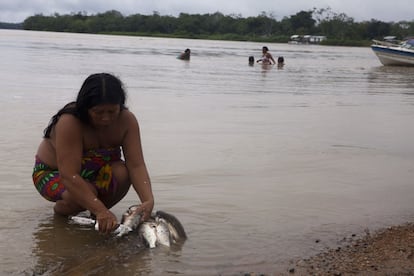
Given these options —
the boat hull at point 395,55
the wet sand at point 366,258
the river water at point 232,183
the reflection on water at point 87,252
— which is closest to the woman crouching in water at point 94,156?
the reflection on water at point 87,252

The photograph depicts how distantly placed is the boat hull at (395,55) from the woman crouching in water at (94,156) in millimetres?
27108

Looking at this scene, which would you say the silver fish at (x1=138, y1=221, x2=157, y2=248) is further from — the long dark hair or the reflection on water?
the long dark hair

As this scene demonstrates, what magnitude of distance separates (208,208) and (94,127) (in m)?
1.23

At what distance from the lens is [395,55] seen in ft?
97.5

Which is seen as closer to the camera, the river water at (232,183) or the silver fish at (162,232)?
the river water at (232,183)

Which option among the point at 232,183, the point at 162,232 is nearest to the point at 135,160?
the point at 162,232

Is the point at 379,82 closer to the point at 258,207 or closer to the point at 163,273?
the point at 258,207

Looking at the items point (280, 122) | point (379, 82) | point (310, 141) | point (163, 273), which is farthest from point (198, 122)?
point (379, 82)

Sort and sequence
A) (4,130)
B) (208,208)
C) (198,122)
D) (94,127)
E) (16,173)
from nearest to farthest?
(94,127) → (208,208) → (16,173) → (4,130) → (198,122)

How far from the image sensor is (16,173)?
212 inches

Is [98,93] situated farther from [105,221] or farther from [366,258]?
[366,258]

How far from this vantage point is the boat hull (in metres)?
29.0

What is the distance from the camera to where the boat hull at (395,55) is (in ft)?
95.1

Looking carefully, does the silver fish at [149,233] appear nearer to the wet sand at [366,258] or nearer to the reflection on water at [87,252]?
the reflection on water at [87,252]
